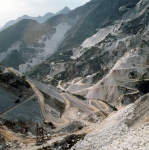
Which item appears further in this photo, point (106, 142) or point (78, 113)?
point (78, 113)

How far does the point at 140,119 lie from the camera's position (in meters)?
45.4

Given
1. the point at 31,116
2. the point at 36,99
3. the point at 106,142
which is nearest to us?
the point at 106,142

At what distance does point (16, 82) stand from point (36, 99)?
30.9 feet

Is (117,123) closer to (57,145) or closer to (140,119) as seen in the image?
(140,119)

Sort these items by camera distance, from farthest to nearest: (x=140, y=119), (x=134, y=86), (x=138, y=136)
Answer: (x=134, y=86) → (x=140, y=119) → (x=138, y=136)

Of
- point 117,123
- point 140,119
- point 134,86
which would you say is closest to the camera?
point 140,119

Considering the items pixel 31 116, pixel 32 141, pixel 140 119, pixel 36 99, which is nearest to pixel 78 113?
pixel 36 99

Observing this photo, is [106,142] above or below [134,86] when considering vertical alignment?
above

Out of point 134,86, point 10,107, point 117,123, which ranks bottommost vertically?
point 134,86

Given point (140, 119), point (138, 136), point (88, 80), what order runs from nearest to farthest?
point (138, 136) < point (140, 119) < point (88, 80)

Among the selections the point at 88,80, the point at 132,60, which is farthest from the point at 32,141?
the point at 88,80

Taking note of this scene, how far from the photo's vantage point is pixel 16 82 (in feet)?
291

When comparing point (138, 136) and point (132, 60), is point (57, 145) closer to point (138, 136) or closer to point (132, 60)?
point (138, 136)

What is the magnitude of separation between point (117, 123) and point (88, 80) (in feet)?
487
